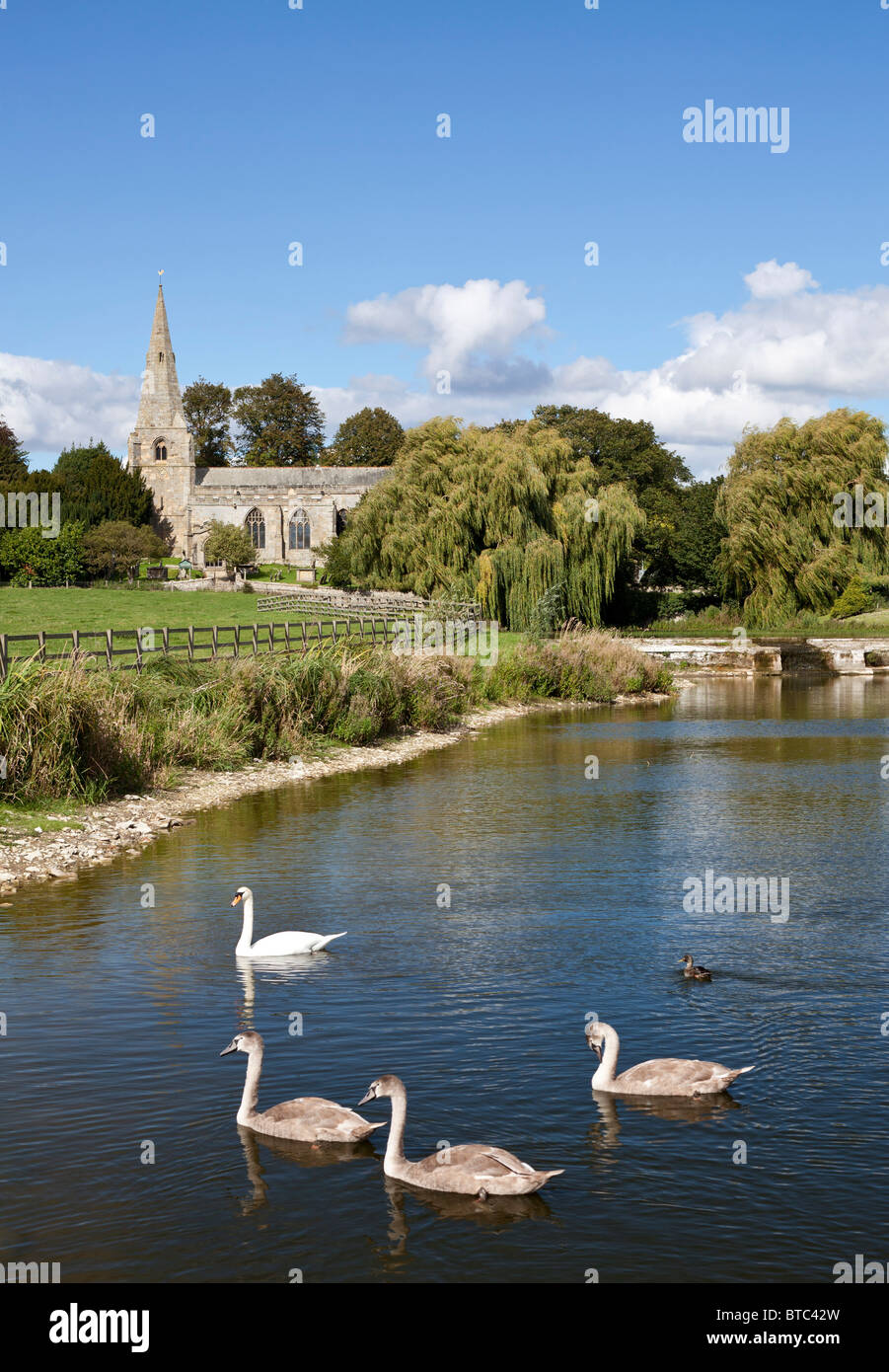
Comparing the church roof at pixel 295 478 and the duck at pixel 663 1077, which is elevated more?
the church roof at pixel 295 478

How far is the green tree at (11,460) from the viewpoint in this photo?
104 m

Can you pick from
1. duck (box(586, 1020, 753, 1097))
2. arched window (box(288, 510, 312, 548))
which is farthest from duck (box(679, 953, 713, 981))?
arched window (box(288, 510, 312, 548))

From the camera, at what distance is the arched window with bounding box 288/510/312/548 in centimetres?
12838

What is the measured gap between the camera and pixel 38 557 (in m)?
97.0

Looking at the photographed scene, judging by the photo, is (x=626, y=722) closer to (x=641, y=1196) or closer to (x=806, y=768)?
(x=806, y=768)

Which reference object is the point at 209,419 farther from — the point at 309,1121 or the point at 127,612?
the point at 309,1121

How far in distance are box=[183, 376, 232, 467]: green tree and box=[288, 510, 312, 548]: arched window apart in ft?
49.1

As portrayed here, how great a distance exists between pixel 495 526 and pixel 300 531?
70756 millimetres

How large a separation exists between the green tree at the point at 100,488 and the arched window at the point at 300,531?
1420cm

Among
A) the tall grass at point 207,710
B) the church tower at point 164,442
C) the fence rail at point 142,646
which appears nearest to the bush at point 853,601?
the fence rail at point 142,646

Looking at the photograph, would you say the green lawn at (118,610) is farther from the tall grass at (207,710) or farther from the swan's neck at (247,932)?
the swan's neck at (247,932)

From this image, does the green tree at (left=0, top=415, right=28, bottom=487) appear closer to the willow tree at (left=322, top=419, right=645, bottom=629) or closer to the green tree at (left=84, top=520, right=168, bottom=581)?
the green tree at (left=84, top=520, right=168, bottom=581)
